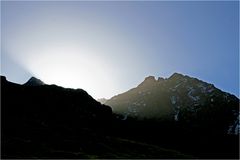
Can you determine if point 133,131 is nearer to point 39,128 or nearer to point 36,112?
point 36,112

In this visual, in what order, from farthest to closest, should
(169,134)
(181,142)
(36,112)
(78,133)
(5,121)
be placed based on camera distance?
(169,134), (181,142), (36,112), (78,133), (5,121)

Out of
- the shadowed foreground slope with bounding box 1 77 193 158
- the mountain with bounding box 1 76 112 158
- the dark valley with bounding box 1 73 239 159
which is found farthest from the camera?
the dark valley with bounding box 1 73 239 159

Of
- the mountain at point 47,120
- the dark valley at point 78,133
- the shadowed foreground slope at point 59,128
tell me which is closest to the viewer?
the mountain at point 47,120

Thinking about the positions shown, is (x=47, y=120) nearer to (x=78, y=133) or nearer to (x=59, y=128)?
(x=59, y=128)

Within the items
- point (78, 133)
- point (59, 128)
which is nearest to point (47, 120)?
point (59, 128)

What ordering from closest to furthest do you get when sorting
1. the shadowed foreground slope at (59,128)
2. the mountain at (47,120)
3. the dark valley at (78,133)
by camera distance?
the mountain at (47,120)
the shadowed foreground slope at (59,128)
the dark valley at (78,133)

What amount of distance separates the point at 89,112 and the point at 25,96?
117ft

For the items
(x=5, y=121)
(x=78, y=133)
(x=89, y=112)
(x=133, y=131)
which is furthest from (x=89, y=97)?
(x=5, y=121)

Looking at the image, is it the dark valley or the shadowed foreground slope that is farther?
the dark valley

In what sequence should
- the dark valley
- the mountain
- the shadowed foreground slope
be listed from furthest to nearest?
1. the dark valley
2. the shadowed foreground slope
3. the mountain

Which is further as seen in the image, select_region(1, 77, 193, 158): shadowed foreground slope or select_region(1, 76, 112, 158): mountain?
select_region(1, 77, 193, 158): shadowed foreground slope

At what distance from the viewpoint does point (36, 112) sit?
152 metres

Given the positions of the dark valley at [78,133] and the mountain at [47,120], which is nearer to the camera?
the mountain at [47,120]

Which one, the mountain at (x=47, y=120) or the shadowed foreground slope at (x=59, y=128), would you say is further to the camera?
the shadowed foreground slope at (x=59, y=128)
